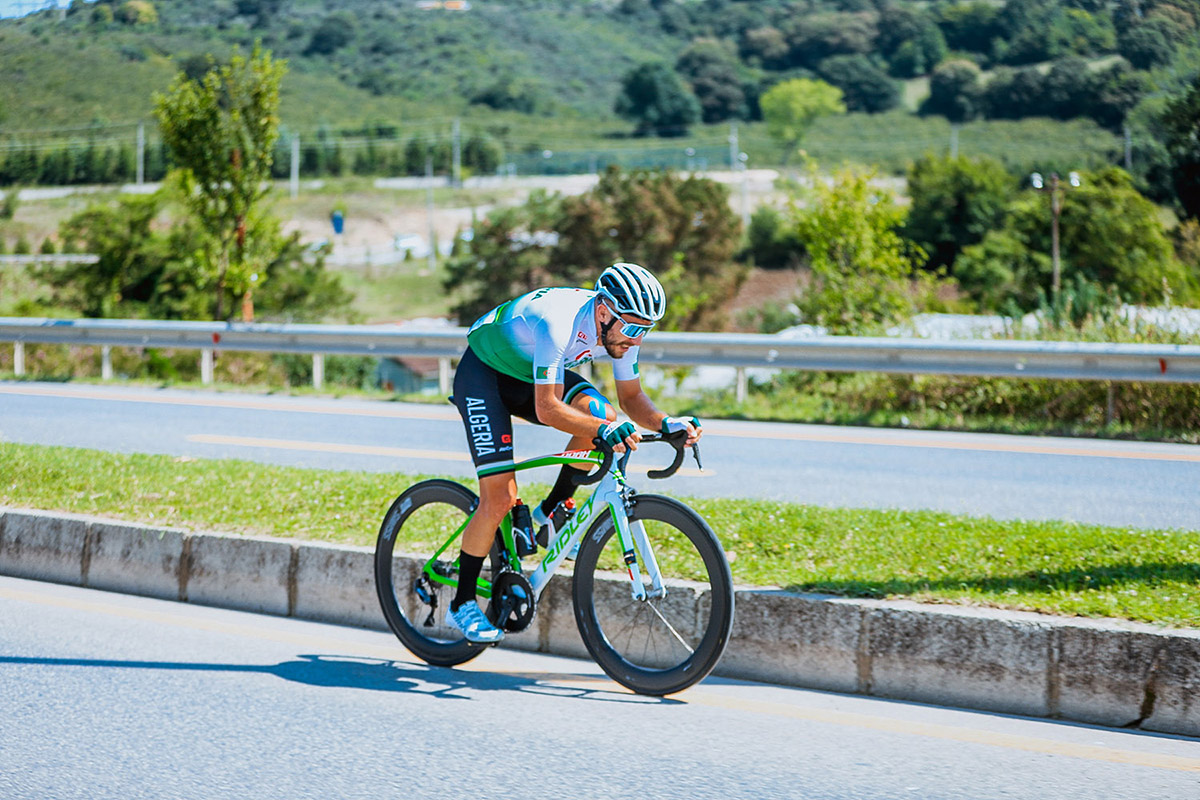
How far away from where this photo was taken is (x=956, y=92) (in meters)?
128

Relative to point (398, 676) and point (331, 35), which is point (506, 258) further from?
point (331, 35)

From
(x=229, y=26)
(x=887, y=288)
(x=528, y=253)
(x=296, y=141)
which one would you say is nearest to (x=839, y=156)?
(x=296, y=141)

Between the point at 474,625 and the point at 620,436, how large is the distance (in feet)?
3.44

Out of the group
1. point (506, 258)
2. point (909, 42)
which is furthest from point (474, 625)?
point (909, 42)

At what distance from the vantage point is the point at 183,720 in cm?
447

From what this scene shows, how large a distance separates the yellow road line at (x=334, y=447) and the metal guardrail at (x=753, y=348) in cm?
334

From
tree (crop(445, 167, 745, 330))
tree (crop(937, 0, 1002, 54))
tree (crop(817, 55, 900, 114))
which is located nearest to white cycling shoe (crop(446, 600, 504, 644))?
tree (crop(445, 167, 745, 330))

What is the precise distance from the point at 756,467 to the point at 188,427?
19.6 ft

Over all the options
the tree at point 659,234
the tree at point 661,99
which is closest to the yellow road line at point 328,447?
the tree at point 659,234

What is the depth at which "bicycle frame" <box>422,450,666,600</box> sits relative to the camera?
475cm

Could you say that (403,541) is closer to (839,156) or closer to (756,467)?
(756,467)

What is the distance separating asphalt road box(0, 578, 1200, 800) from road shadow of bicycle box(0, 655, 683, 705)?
0.04 feet

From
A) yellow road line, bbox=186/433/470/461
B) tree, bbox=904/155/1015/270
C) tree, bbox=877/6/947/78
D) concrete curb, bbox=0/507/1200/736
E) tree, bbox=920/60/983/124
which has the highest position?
tree, bbox=877/6/947/78

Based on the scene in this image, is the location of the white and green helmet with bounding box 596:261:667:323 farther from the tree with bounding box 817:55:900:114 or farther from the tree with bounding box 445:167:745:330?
the tree with bounding box 817:55:900:114
